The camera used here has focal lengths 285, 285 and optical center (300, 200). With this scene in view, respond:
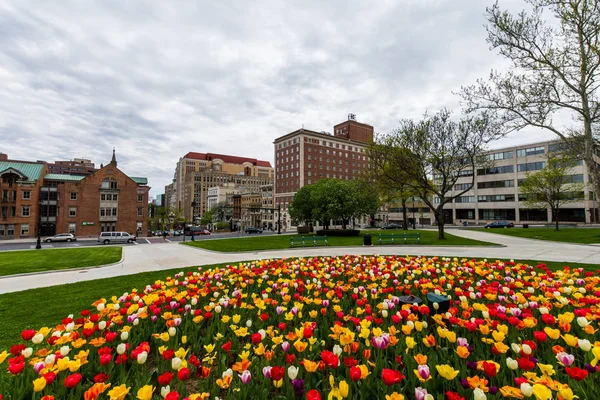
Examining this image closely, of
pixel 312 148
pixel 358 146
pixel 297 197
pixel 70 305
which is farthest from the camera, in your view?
pixel 358 146

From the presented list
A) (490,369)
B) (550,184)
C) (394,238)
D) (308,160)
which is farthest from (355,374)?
(308,160)

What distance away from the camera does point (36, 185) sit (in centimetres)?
5806

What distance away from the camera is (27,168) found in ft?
200

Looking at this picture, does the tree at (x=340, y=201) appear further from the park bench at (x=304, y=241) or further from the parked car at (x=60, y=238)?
the parked car at (x=60, y=238)

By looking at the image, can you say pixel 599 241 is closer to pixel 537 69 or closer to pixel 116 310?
pixel 537 69

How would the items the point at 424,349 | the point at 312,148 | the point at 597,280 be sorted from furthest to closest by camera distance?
1. the point at 312,148
2. the point at 597,280
3. the point at 424,349

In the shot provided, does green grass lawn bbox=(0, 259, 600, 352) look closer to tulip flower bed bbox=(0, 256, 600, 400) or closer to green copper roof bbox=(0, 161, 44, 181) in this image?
tulip flower bed bbox=(0, 256, 600, 400)

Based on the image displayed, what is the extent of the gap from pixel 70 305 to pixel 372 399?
28.2ft

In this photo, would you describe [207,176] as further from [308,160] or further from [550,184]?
[550,184]

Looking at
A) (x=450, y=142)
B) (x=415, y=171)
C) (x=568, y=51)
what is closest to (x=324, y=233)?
(x=415, y=171)

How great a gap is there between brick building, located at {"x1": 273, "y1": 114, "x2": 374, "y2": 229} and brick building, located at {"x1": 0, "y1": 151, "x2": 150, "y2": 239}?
49.6 meters

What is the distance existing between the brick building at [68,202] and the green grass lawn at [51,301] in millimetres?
57444

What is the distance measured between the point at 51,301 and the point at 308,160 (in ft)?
307

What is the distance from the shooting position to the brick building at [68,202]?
55531 mm
